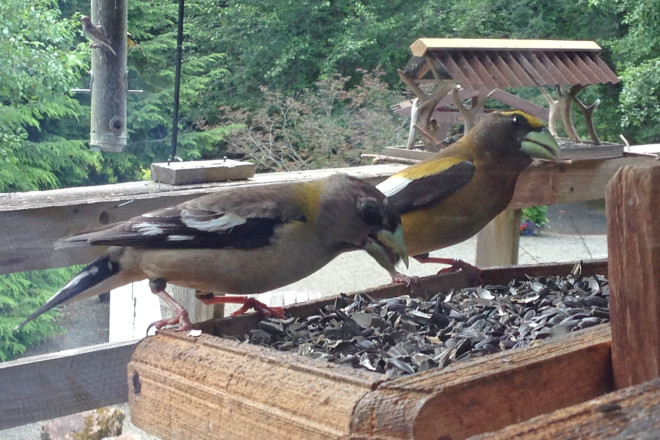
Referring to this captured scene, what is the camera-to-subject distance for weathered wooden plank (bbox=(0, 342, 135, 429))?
1801 mm

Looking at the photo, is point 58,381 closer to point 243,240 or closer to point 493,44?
point 243,240

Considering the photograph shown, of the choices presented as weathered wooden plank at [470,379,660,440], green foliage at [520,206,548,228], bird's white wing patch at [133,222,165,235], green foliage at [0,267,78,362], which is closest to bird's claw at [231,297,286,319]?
bird's white wing patch at [133,222,165,235]

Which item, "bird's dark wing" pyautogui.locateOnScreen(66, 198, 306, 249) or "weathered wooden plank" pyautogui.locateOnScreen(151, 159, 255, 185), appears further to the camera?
"weathered wooden plank" pyautogui.locateOnScreen(151, 159, 255, 185)

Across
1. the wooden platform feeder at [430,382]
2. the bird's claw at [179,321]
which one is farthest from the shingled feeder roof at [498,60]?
the wooden platform feeder at [430,382]

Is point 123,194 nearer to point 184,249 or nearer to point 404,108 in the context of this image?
point 184,249

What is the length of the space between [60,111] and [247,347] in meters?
1.16

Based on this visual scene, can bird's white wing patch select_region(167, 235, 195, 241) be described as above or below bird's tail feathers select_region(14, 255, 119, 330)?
above


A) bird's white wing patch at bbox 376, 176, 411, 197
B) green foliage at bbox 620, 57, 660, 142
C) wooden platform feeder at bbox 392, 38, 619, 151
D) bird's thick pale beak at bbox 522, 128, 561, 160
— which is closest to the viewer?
bird's white wing patch at bbox 376, 176, 411, 197

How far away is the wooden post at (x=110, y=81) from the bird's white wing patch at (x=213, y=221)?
57cm

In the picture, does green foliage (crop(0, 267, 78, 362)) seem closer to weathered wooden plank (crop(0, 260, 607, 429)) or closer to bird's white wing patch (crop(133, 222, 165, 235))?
weathered wooden plank (crop(0, 260, 607, 429))

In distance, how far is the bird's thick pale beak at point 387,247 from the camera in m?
1.54

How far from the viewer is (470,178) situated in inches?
83.6

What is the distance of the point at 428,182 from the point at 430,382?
1.28m

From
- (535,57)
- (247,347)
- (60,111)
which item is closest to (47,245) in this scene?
(60,111)
